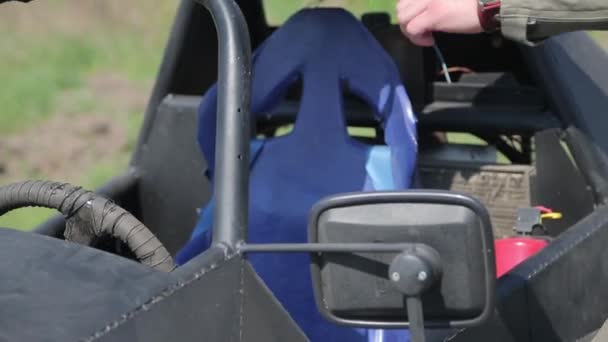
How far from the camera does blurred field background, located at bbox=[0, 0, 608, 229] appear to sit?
7.90 meters

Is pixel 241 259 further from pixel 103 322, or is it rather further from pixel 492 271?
pixel 492 271

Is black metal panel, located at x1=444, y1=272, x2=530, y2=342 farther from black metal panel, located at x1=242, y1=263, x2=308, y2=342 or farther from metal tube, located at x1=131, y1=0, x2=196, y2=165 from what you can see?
metal tube, located at x1=131, y1=0, x2=196, y2=165

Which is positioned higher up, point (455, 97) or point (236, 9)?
point (236, 9)

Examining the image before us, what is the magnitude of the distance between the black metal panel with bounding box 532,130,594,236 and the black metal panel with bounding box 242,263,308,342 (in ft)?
3.98

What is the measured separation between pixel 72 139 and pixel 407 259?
702 centimetres

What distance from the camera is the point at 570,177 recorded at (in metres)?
3.10

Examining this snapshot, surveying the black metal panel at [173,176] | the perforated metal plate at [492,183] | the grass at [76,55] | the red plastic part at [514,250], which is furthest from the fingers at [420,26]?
the grass at [76,55]

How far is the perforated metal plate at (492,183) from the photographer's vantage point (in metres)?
3.37

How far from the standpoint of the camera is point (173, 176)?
12.1 feet

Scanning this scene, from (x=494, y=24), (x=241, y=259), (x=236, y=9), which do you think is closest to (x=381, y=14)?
(x=494, y=24)

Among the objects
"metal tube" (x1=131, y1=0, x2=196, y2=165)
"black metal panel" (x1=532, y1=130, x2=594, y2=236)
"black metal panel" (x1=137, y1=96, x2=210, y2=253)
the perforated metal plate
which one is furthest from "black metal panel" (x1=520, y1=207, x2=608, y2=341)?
"metal tube" (x1=131, y1=0, x2=196, y2=165)

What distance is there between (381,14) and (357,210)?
180 centimetres

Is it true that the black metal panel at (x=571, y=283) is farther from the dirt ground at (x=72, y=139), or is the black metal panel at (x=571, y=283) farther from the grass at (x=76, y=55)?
the dirt ground at (x=72, y=139)

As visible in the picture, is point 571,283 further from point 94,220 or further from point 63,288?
point 63,288
